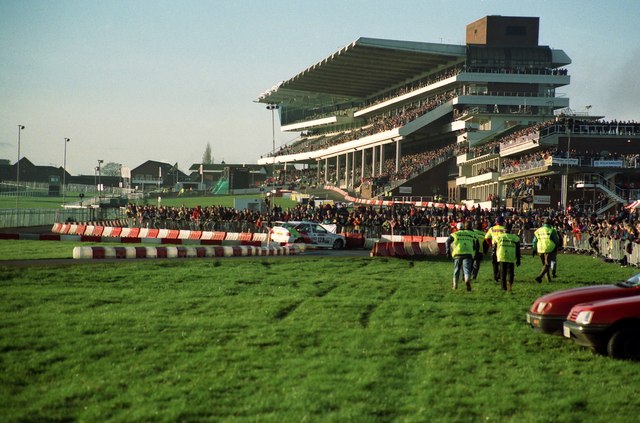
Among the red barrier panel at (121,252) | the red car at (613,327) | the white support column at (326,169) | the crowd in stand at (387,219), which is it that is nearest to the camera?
the red car at (613,327)

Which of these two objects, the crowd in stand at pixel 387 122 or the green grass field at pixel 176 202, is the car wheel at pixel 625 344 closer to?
the green grass field at pixel 176 202

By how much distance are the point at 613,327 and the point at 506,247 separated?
714 cm

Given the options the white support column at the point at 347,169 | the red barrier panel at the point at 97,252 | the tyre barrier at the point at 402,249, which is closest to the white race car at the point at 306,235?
the tyre barrier at the point at 402,249

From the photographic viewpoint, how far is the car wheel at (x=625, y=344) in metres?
10.6

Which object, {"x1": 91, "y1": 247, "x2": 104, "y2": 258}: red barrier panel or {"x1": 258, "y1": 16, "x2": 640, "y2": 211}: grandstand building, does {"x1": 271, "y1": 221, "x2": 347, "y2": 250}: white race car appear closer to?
{"x1": 91, "y1": 247, "x2": 104, "y2": 258}: red barrier panel

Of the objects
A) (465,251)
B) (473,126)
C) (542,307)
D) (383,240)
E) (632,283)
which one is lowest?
(383,240)

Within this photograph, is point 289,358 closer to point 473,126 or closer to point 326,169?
point 473,126

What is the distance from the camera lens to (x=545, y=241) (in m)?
20.3

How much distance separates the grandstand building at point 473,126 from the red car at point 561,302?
122 ft

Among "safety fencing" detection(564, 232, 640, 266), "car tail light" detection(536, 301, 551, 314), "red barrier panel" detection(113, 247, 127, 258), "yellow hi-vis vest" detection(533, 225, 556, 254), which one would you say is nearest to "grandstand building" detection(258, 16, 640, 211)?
"safety fencing" detection(564, 232, 640, 266)

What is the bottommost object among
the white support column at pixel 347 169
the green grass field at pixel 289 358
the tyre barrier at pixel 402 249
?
the green grass field at pixel 289 358

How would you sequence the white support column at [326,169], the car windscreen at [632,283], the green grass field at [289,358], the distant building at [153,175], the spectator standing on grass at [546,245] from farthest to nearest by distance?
the distant building at [153,175] < the white support column at [326,169] < the spectator standing on grass at [546,245] < the car windscreen at [632,283] < the green grass field at [289,358]

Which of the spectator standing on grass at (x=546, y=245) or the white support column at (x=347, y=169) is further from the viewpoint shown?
the white support column at (x=347, y=169)

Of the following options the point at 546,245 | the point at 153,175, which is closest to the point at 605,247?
the point at 546,245
